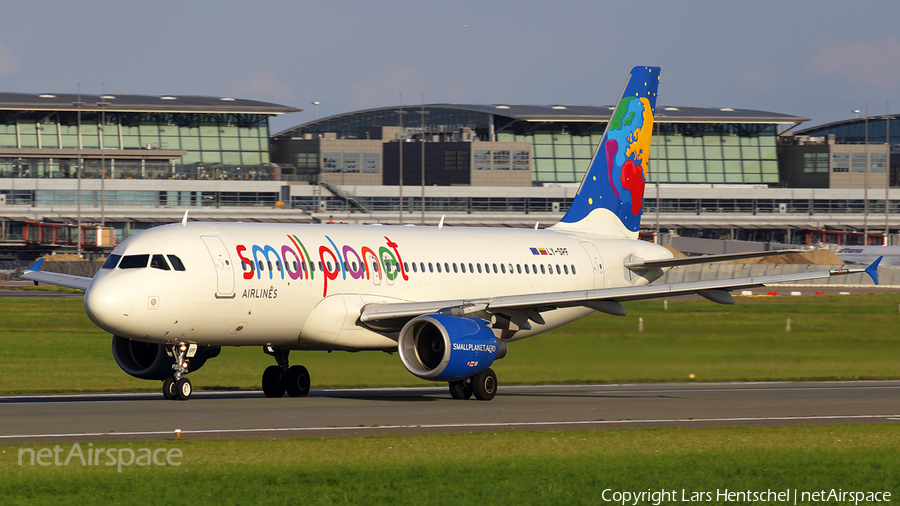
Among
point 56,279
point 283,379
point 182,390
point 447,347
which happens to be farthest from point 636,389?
point 56,279

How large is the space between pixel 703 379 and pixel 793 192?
421 ft

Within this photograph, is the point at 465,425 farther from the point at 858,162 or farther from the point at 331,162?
the point at 858,162

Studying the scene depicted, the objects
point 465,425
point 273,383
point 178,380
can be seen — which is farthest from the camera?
point 273,383

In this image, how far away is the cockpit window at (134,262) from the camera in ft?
80.7

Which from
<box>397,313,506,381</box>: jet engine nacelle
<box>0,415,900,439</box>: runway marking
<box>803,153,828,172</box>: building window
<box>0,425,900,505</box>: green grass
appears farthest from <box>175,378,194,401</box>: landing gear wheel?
<box>803,153,828,172</box>: building window

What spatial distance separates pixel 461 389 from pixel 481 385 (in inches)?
32.8

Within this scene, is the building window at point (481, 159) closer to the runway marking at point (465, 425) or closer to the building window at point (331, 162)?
the building window at point (331, 162)

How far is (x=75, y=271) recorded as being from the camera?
83.6 m

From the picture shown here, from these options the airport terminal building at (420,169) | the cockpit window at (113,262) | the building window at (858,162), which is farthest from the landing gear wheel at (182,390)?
the building window at (858,162)

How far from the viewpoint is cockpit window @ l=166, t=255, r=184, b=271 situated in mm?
24781

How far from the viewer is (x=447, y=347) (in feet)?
81.9

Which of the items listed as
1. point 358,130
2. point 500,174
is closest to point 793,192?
point 500,174

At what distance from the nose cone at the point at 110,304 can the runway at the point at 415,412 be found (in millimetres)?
1837

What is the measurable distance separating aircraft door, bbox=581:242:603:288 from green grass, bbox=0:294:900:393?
1.62 meters
